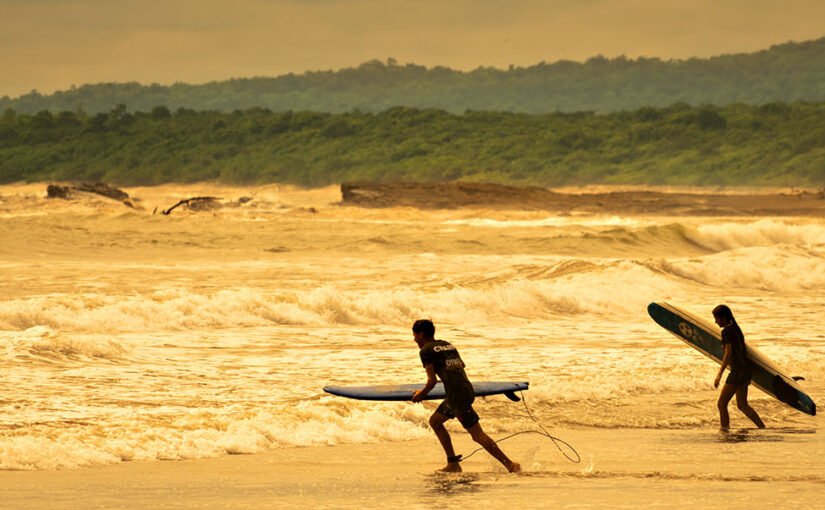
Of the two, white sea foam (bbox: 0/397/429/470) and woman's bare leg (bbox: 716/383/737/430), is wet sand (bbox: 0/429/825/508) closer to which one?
white sea foam (bbox: 0/397/429/470)

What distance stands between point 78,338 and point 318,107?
162 m

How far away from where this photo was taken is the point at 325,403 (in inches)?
415

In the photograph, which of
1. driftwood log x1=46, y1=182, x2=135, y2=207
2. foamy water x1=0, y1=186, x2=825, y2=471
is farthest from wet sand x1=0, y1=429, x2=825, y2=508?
driftwood log x1=46, y1=182, x2=135, y2=207

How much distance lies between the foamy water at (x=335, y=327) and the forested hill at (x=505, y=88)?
131657 millimetres

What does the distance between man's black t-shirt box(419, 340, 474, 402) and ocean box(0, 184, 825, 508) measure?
57 cm

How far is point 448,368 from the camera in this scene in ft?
26.7

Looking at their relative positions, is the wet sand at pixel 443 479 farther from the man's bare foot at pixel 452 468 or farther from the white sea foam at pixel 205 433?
the white sea foam at pixel 205 433

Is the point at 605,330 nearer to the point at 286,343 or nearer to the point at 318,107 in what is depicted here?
the point at 286,343

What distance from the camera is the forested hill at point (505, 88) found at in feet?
543

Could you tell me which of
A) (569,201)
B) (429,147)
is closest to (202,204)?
(569,201)

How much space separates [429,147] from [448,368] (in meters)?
67.5

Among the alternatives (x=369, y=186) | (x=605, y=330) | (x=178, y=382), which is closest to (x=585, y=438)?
(x=178, y=382)

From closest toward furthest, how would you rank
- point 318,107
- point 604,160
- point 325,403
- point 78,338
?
point 325,403 < point 78,338 < point 604,160 < point 318,107

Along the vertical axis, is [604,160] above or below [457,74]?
below
